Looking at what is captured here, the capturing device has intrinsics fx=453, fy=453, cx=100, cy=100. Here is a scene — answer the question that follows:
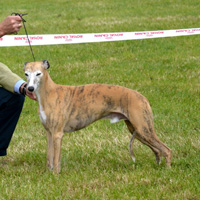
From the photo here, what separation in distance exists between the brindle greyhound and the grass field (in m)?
0.43

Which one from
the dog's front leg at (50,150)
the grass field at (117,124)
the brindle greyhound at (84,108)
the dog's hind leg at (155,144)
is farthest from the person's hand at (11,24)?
the dog's hind leg at (155,144)

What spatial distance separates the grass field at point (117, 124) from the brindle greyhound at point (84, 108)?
429mm

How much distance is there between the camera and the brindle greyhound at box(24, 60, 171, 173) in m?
5.32

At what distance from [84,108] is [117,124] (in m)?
2.14

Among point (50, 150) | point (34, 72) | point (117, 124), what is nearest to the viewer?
point (34, 72)

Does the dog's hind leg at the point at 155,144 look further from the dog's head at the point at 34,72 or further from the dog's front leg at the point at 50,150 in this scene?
the dog's head at the point at 34,72

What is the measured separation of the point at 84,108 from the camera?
547cm

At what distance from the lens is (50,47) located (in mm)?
13477

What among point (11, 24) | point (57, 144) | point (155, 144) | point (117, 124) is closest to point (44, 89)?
point (57, 144)

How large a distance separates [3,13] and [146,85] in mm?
11807

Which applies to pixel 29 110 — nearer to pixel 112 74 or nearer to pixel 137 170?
pixel 112 74

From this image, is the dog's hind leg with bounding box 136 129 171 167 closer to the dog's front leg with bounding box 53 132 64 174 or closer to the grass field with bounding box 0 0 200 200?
the grass field with bounding box 0 0 200 200

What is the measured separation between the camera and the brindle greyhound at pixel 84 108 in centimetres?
532

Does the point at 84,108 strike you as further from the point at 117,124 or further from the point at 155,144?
the point at 117,124
